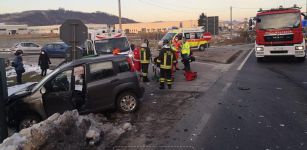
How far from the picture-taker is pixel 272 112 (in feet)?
27.7

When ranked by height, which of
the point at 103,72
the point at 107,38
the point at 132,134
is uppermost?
the point at 107,38

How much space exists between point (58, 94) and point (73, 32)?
2875mm

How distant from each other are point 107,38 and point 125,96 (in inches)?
330

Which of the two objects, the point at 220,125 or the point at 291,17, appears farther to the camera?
the point at 291,17

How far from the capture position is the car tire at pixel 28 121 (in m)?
7.94

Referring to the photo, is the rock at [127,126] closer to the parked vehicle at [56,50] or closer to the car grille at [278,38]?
the car grille at [278,38]

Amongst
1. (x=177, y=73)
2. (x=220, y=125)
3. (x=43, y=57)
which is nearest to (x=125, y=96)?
(x=220, y=125)

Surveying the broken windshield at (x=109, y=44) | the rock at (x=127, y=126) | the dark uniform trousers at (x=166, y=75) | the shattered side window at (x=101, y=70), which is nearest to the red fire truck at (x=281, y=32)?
the broken windshield at (x=109, y=44)

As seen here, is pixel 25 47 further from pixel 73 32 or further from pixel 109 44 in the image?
pixel 73 32

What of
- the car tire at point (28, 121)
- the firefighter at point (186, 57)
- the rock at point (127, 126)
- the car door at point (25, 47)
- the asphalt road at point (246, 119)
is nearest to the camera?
the asphalt road at point (246, 119)

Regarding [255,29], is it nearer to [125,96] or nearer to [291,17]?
[291,17]

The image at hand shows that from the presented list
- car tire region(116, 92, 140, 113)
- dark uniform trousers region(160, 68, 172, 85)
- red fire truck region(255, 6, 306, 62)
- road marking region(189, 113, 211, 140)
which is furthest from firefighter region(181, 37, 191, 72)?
road marking region(189, 113, 211, 140)

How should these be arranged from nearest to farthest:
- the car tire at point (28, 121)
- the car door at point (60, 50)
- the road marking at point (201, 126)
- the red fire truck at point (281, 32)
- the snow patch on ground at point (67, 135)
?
the snow patch on ground at point (67, 135) < the road marking at point (201, 126) < the car tire at point (28, 121) < the red fire truck at point (281, 32) < the car door at point (60, 50)

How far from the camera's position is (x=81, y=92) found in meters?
8.48
